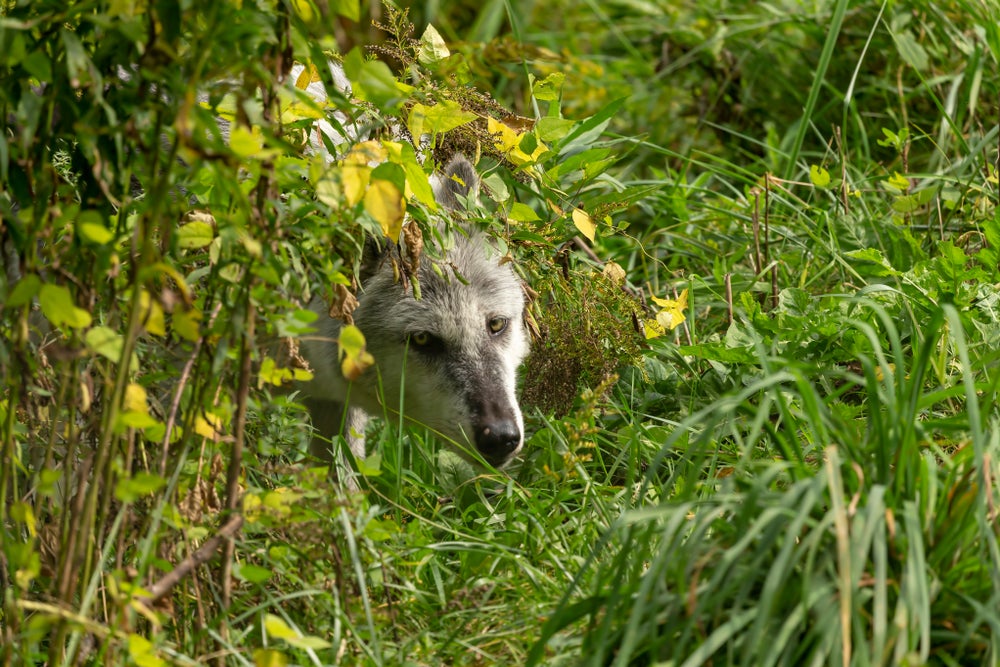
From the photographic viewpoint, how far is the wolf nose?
3527 mm

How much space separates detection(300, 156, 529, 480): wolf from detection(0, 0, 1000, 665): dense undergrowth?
138mm

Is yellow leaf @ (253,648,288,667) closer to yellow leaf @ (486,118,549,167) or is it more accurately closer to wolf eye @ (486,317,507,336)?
yellow leaf @ (486,118,549,167)

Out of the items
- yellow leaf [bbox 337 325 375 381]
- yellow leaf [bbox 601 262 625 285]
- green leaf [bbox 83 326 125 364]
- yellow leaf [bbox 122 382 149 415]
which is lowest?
yellow leaf [bbox 601 262 625 285]

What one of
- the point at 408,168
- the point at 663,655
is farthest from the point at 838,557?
the point at 408,168

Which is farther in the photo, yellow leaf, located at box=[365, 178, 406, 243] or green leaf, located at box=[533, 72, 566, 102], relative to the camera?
green leaf, located at box=[533, 72, 566, 102]

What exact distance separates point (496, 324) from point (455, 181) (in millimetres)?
540

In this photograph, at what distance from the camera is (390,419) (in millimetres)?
3816

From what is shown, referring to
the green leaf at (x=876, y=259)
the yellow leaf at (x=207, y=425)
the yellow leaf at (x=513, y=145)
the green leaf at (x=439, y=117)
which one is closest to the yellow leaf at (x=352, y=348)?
the yellow leaf at (x=207, y=425)

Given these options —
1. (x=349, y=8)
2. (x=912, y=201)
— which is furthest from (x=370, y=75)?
(x=912, y=201)

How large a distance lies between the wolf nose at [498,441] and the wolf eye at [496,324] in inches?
19.2

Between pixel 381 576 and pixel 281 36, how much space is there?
3.91ft

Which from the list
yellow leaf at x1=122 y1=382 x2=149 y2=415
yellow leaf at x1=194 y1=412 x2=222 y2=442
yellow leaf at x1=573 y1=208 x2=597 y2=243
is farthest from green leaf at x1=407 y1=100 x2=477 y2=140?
yellow leaf at x1=122 y1=382 x2=149 y2=415

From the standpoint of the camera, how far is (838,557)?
1973mm

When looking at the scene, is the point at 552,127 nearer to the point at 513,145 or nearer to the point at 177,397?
the point at 513,145
